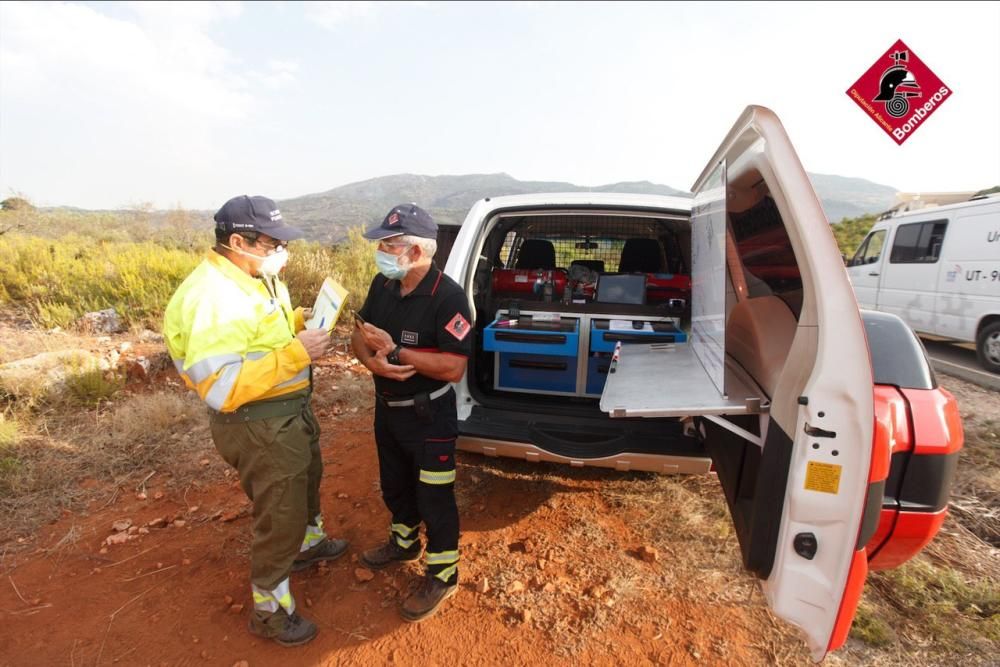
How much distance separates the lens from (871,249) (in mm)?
8742

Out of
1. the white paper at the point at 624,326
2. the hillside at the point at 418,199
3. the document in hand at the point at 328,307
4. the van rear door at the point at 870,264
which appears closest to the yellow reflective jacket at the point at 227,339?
the document in hand at the point at 328,307

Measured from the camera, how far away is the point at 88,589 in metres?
2.41

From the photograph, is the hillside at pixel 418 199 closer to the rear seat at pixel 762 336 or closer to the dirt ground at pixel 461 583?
the dirt ground at pixel 461 583

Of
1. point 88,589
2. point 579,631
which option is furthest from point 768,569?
point 88,589

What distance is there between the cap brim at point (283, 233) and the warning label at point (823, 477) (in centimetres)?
203

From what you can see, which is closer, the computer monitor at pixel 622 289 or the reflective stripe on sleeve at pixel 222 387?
the reflective stripe on sleeve at pixel 222 387

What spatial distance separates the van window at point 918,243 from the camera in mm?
6996

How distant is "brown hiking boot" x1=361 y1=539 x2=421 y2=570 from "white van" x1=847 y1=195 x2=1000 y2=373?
5.78 metres

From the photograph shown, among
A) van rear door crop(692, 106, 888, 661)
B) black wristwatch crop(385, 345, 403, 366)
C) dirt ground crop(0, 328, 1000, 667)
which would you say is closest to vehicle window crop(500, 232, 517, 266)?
dirt ground crop(0, 328, 1000, 667)

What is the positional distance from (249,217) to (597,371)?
2.12m

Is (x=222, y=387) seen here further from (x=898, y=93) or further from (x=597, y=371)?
(x=898, y=93)

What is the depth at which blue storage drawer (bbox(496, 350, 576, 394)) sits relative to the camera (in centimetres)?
315

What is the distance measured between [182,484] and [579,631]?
277 cm

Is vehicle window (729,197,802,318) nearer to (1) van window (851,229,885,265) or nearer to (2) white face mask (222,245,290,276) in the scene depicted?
(2) white face mask (222,245,290,276)
